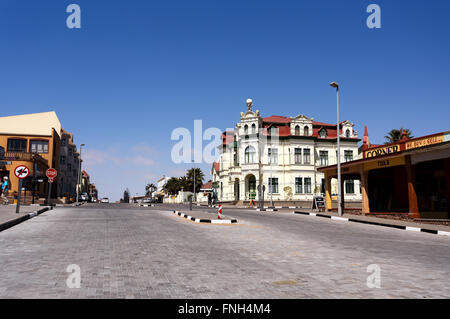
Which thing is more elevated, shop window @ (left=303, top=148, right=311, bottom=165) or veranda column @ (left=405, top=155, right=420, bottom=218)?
shop window @ (left=303, top=148, right=311, bottom=165)

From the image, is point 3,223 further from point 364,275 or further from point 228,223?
point 364,275

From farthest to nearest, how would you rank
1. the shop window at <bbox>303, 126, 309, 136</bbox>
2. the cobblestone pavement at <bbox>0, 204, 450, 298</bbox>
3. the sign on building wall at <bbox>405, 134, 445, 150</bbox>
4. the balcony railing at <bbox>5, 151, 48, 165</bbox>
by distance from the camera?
the shop window at <bbox>303, 126, 309, 136</bbox>, the balcony railing at <bbox>5, 151, 48, 165</bbox>, the sign on building wall at <bbox>405, 134, 445, 150</bbox>, the cobblestone pavement at <bbox>0, 204, 450, 298</bbox>

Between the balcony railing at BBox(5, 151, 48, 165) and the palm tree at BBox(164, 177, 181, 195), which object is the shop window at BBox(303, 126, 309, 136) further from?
Answer: the palm tree at BBox(164, 177, 181, 195)

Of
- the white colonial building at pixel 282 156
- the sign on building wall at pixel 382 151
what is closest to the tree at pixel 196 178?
the white colonial building at pixel 282 156

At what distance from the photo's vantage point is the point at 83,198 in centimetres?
7119

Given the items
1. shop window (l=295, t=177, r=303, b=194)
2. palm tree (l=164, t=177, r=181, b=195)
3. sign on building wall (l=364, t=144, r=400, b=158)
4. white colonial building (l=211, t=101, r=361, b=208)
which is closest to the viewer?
sign on building wall (l=364, t=144, r=400, b=158)

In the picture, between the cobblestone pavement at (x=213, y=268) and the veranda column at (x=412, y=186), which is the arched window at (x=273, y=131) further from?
the cobblestone pavement at (x=213, y=268)

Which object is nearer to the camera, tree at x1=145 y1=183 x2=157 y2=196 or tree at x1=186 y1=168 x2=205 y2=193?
tree at x1=186 y1=168 x2=205 y2=193

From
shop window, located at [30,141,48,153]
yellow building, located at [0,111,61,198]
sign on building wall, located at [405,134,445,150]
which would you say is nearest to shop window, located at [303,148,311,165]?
sign on building wall, located at [405,134,445,150]

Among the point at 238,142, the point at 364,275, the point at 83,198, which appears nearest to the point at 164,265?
the point at 364,275

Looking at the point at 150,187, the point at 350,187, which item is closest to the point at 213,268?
the point at 350,187

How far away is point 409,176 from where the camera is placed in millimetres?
19719

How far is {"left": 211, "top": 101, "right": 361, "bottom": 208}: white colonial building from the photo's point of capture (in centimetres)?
5141

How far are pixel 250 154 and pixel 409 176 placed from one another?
107 feet
